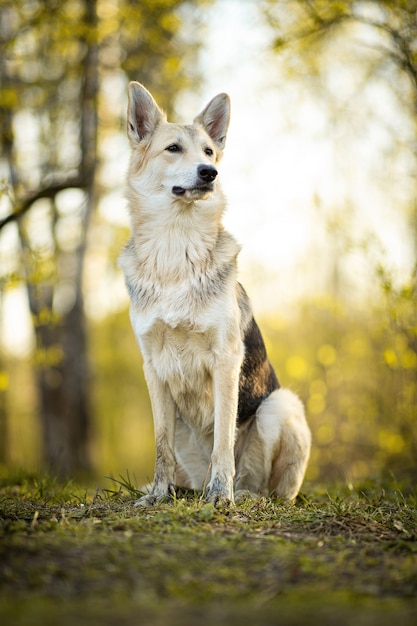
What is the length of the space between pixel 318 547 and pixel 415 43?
494cm

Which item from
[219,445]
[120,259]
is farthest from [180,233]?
[219,445]

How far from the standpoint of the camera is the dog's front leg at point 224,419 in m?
4.07

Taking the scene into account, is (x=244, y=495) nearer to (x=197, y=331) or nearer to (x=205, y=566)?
(x=197, y=331)

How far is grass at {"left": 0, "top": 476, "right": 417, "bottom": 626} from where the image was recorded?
2125 millimetres

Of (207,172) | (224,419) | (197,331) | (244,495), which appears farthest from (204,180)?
(244,495)

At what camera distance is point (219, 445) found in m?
4.11

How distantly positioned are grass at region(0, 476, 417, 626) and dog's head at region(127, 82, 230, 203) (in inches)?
83.7

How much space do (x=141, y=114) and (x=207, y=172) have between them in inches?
33.7

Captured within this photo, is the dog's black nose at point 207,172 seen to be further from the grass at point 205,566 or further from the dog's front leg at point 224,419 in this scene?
the grass at point 205,566

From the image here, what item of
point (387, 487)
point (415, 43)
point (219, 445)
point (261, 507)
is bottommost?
point (387, 487)

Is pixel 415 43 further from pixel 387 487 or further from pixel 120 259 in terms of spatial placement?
pixel 387 487

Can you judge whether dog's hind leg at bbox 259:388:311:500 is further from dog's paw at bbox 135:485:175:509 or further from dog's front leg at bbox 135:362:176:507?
dog's paw at bbox 135:485:175:509

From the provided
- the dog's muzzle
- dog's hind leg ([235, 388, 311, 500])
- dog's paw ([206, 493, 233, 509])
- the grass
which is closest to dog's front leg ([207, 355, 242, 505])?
dog's paw ([206, 493, 233, 509])

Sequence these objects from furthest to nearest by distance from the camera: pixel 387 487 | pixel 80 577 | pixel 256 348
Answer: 1. pixel 387 487
2. pixel 256 348
3. pixel 80 577
